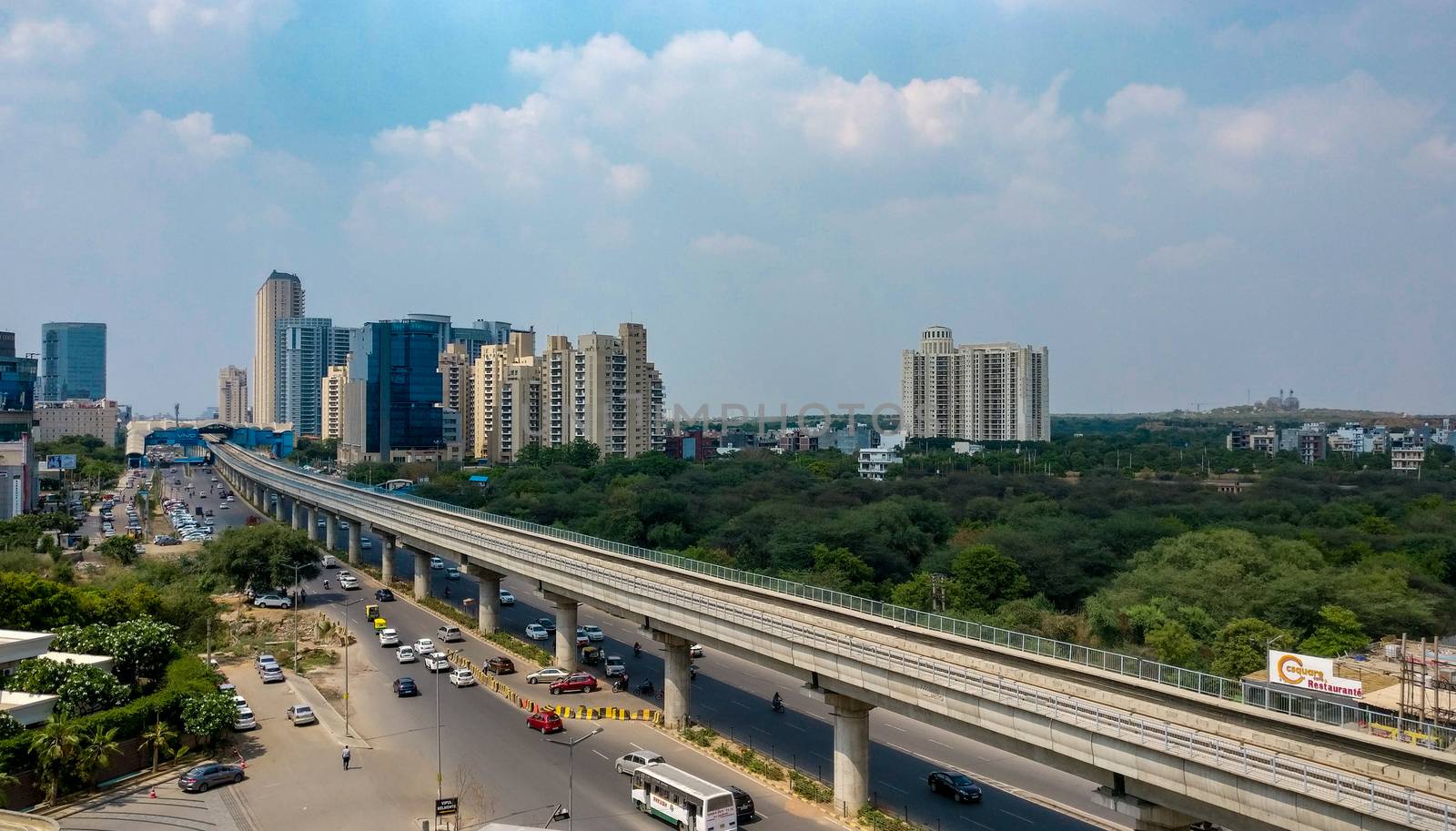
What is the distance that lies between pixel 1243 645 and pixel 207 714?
45890 millimetres

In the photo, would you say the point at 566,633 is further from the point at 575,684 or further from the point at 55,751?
the point at 55,751

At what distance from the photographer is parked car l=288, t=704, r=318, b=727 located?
1628 inches

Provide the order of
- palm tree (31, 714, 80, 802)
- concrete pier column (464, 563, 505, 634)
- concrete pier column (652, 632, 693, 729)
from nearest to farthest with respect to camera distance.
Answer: palm tree (31, 714, 80, 802)
concrete pier column (652, 632, 693, 729)
concrete pier column (464, 563, 505, 634)

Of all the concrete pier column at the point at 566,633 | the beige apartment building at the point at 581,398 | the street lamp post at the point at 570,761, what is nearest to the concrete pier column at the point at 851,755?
the street lamp post at the point at 570,761

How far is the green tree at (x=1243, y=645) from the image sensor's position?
46094mm

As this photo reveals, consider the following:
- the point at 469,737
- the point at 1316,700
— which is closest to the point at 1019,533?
the point at 469,737

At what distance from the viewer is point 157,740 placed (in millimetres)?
35031

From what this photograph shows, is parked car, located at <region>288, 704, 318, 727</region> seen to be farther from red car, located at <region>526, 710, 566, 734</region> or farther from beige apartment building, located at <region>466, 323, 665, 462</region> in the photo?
beige apartment building, located at <region>466, 323, 665, 462</region>

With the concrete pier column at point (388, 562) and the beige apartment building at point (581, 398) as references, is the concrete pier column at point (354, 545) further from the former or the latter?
the beige apartment building at point (581, 398)

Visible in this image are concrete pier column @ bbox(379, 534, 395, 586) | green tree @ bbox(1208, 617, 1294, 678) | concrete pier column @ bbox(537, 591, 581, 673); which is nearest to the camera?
green tree @ bbox(1208, 617, 1294, 678)

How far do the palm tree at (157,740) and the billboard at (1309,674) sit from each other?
37.0 metres

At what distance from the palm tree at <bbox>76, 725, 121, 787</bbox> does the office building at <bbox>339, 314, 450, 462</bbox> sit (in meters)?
156

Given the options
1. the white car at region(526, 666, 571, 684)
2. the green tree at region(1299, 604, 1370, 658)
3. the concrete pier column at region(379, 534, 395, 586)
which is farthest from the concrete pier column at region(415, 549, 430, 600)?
the green tree at region(1299, 604, 1370, 658)

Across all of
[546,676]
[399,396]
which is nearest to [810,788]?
[546,676]
